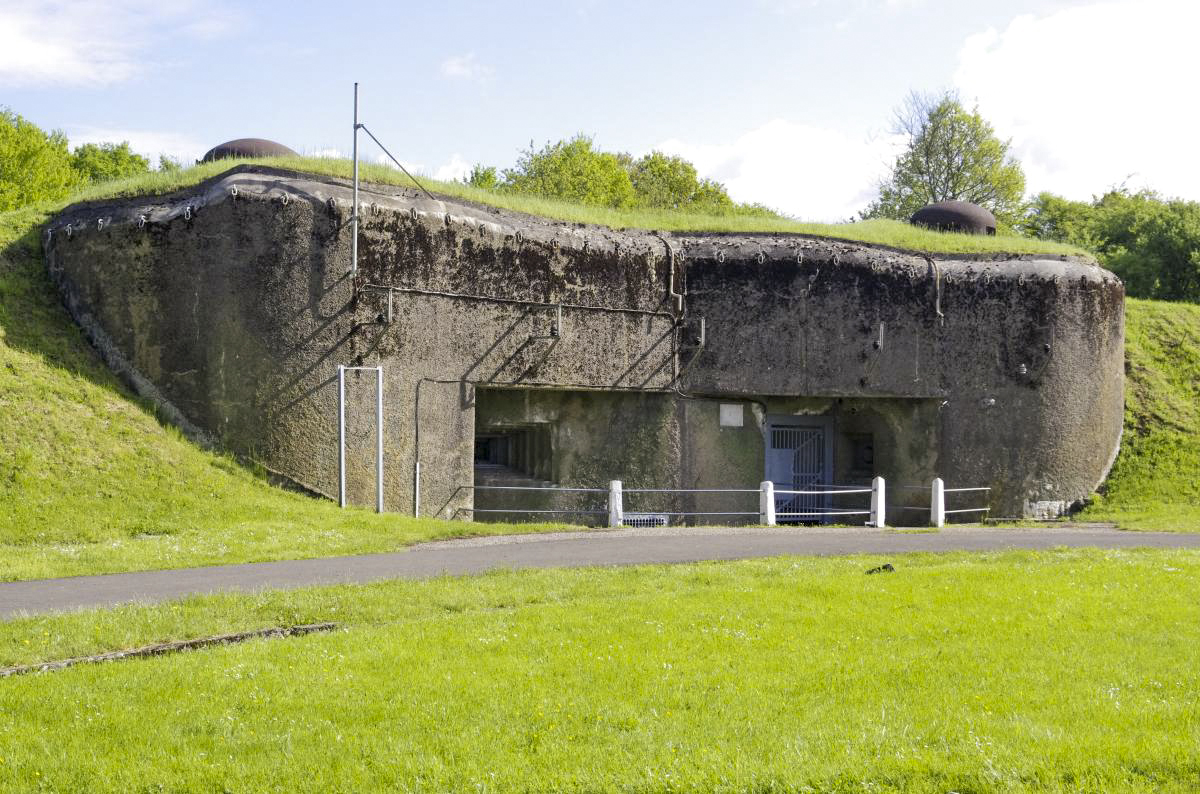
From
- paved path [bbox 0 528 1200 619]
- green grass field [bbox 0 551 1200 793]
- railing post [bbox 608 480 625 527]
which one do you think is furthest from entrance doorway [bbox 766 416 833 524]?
green grass field [bbox 0 551 1200 793]

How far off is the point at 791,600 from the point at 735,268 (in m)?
13.7

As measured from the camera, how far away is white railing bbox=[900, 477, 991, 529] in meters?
21.6

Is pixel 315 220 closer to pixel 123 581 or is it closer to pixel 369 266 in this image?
pixel 369 266

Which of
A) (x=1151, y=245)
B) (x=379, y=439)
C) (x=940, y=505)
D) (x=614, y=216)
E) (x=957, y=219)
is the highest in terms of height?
(x=1151, y=245)

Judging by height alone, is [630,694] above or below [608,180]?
below

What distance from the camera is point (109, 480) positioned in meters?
16.5

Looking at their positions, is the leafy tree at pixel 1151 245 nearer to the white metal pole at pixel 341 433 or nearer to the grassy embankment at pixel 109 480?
the grassy embankment at pixel 109 480

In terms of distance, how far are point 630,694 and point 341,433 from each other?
1227cm

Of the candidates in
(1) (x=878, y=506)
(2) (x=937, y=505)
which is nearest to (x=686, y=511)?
(1) (x=878, y=506)

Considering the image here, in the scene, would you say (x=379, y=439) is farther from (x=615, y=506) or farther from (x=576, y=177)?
(x=576, y=177)

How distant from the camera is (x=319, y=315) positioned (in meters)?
19.0

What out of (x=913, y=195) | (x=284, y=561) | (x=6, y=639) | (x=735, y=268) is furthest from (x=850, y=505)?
(x=913, y=195)

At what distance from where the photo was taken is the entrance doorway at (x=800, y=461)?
25.6 metres

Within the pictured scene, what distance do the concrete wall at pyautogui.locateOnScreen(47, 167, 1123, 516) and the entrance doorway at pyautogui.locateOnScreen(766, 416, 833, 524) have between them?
0.78 meters
